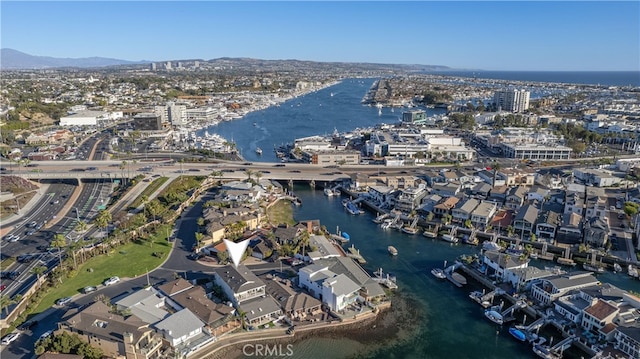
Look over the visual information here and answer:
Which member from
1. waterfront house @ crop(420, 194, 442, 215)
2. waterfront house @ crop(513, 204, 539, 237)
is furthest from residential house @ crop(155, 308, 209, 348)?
waterfront house @ crop(513, 204, 539, 237)

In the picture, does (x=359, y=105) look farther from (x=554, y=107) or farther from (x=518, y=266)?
(x=518, y=266)

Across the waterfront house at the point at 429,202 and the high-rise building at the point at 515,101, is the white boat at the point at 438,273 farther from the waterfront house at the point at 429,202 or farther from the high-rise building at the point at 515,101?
the high-rise building at the point at 515,101

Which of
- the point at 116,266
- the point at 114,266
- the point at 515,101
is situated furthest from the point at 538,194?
the point at 515,101

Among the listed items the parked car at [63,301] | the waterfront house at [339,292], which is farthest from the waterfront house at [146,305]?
the waterfront house at [339,292]

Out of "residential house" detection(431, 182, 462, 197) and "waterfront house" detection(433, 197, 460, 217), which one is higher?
"residential house" detection(431, 182, 462, 197)

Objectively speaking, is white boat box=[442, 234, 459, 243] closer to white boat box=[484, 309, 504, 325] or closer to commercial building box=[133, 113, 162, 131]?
white boat box=[484, 309, 504, 325]

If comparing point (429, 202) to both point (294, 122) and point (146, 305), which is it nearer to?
point (146, 305)

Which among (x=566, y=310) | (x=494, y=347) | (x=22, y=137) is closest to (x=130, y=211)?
(x=494, y=347)
